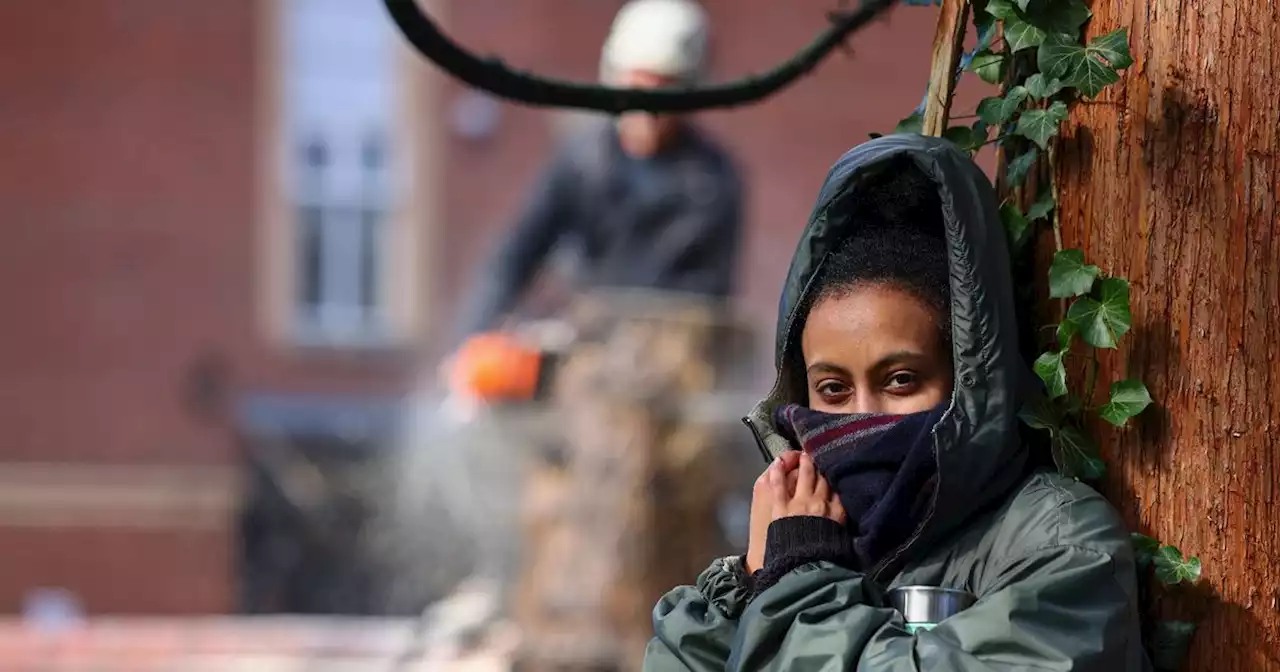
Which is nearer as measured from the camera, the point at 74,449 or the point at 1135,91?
the point at 1135,91

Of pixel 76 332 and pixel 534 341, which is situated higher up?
pixel 534 341

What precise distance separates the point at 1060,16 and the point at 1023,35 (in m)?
0.05

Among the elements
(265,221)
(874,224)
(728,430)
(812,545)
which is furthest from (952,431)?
(265,221)

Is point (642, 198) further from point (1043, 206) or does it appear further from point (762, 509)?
point (762, 509)

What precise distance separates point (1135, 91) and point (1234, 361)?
356 millimetres

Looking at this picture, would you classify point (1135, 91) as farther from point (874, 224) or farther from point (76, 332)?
point (76, 332)

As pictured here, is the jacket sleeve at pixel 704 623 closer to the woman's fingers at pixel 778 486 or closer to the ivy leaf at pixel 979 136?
the woman's fingers at pixel 778 486

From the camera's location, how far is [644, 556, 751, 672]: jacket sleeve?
242cm

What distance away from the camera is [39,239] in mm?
17125

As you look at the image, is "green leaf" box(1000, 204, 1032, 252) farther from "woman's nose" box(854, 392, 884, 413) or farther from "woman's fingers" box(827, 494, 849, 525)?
"woman's fingers" box(827, 494, 849, 525)

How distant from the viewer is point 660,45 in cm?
701

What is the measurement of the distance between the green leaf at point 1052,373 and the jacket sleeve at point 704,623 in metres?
0.44

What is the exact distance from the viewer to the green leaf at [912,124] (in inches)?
114

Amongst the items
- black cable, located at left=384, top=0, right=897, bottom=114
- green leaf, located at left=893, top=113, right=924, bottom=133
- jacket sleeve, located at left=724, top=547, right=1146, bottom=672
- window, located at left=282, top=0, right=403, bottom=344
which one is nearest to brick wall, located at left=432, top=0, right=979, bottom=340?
window, located at left=282, top=0, right=403, bottom=344
